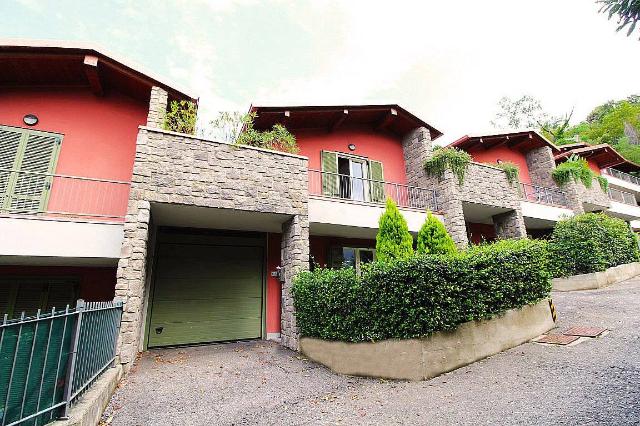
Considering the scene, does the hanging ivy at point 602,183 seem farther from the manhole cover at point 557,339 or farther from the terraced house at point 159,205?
the manhole cover at point 557,339

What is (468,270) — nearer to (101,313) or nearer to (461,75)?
(101,313)

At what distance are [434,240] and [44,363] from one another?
640 centimetres

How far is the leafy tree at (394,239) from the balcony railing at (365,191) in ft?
11.0

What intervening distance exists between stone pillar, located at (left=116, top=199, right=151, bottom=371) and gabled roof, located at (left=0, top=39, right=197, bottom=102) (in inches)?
147

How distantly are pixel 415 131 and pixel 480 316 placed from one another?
27.3 feet

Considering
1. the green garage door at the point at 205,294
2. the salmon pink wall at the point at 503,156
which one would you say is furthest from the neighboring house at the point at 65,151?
the salmon pink wall at the point at 503,156

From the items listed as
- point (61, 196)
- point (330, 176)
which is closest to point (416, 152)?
point (330, 176)

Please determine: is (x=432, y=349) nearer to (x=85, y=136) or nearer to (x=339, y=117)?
(x=339, y=117)

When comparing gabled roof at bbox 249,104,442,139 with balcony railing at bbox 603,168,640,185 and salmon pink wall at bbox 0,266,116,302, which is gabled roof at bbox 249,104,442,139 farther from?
balcony railing at bbox 603,168,640,185

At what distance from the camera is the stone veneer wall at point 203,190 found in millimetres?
5898

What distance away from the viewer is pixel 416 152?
466 inches

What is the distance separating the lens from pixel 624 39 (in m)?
2.97

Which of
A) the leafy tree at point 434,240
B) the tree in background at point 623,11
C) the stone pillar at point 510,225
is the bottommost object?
the leafy tree at point 434,240

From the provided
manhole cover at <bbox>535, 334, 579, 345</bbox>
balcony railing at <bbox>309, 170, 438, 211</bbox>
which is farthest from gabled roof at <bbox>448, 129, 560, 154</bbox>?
manhole cover at <bbox>535, 334, 579, 345</bbox>
